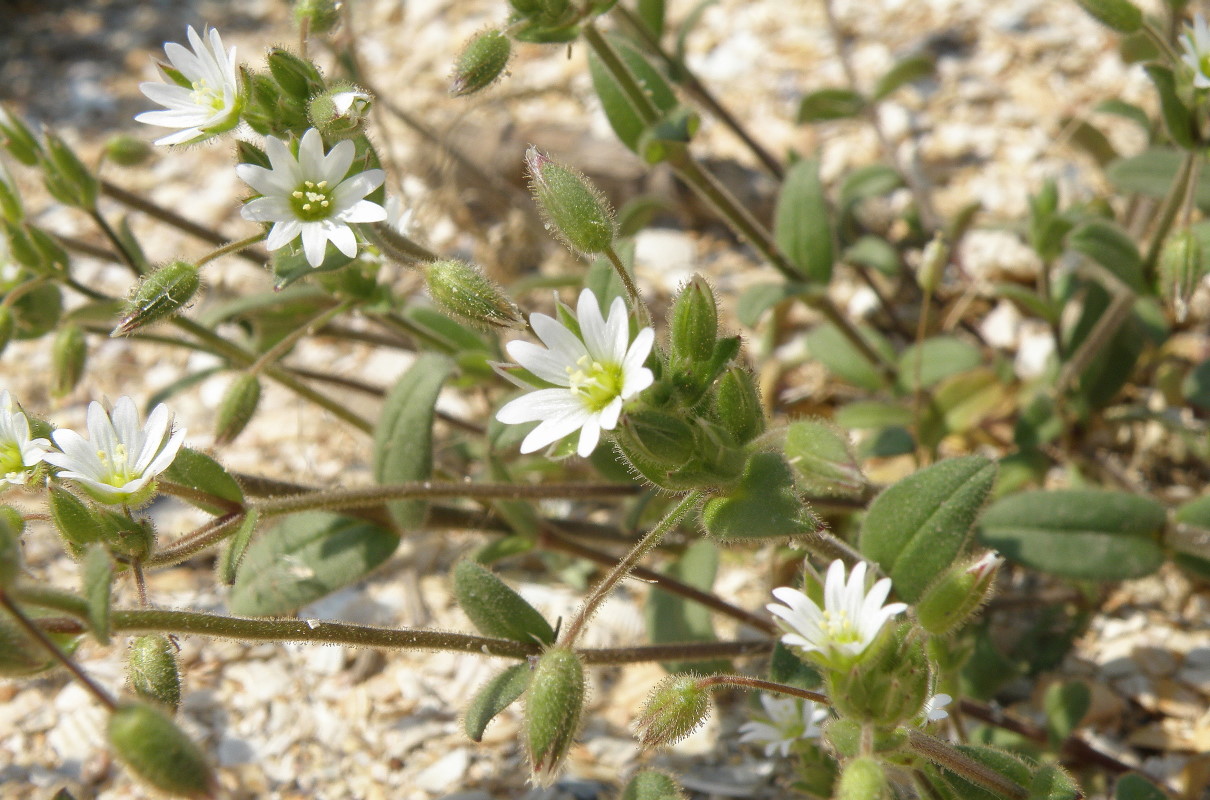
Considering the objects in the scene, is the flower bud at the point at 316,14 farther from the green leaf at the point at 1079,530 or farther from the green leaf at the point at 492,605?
the green leaf at the point at 1079,530

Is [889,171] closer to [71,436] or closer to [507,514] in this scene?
[507,514]

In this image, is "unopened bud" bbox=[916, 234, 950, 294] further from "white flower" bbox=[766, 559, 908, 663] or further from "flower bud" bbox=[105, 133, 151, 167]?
"flower bud" bbox=[105, 133, 151, 167]

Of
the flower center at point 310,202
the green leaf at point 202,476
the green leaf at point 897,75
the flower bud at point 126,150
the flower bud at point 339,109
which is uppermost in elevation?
the flower bud at point 126,150

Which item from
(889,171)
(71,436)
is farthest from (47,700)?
(889,171)

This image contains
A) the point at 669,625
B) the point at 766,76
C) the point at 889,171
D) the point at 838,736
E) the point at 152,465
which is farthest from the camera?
the point at 766,76

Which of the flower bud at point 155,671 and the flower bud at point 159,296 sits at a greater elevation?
the flower bud at point 159,296

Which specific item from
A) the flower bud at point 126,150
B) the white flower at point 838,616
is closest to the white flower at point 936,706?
the white flower at point 838,616

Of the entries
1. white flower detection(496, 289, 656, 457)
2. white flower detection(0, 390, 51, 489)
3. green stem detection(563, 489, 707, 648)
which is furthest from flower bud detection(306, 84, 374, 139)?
green stem detection(563, 489, 707, 648)
